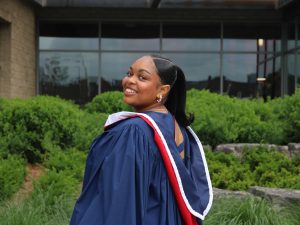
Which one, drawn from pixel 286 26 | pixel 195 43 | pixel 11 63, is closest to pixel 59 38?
pixel 11 63

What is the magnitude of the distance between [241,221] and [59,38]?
14607 millimetres

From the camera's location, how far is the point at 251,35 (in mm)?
18438

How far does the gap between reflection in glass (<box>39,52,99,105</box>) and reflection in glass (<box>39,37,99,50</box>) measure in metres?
0.23

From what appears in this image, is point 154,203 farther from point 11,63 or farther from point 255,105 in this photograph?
point 11,63

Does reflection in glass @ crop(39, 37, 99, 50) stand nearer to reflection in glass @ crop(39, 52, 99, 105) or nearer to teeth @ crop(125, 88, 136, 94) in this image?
reflection in glass @ crop(39, 52, 99, 105)

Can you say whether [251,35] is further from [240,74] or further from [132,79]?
[132,79]

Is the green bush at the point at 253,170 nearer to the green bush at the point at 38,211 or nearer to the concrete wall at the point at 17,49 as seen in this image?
the green bush at the point at 38,211

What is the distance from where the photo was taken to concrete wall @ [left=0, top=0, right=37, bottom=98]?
14.9 meters

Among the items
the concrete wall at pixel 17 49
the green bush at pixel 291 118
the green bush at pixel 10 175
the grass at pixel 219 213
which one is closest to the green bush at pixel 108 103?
the green bush at pixel 291 118

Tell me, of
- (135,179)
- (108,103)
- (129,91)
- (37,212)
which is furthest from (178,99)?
(108,103)

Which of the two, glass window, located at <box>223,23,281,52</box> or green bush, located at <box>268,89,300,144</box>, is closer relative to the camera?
green bush, located at <box>268,89,300,144</box>

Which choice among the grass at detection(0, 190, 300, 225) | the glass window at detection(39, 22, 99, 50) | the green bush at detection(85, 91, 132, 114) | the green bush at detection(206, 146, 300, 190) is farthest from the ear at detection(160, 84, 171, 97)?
the glass window at detection(39, 22, 99, 50)

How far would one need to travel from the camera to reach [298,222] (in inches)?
180

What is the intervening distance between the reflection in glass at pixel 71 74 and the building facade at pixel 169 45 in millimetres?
33
